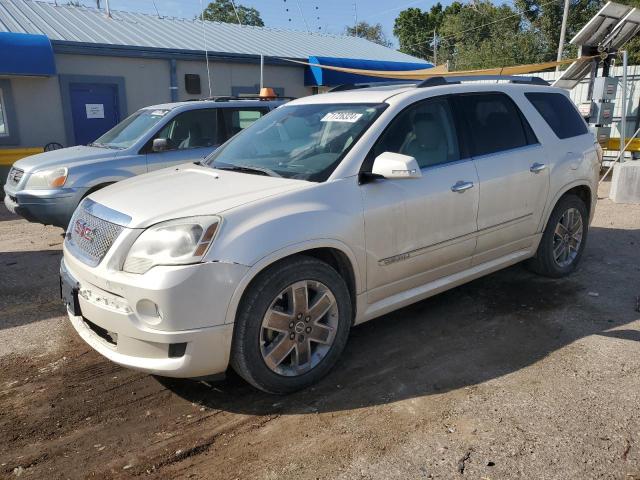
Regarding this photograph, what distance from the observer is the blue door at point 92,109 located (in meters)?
13.2

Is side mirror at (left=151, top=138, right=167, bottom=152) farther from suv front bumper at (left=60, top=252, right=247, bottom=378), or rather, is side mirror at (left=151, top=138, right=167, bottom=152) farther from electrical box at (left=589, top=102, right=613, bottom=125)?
electrical box at (left=589, top=102, right=613, bottom=125)

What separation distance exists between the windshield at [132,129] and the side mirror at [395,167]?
4.69 metres

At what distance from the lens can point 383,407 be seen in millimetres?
3197

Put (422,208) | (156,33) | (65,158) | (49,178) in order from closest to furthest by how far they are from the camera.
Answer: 1. (422,208)
2. (49,178)
3. (65,158)
4. (156,33)

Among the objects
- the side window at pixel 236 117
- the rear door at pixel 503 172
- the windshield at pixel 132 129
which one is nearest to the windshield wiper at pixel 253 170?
the rear door at pixel 503 172

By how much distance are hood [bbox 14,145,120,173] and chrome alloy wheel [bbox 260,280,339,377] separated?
4.62 metres

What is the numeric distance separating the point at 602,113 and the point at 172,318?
12.0 meters

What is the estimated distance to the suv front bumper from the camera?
2840 mm

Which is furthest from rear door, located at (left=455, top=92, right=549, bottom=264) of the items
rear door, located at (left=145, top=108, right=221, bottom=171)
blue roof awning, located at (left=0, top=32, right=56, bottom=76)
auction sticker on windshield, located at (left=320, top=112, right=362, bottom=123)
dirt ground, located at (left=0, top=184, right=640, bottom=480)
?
blue roof awning, located at (left=0, top=32, right=56, bottom=76)

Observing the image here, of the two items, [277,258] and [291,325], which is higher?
[277,258]

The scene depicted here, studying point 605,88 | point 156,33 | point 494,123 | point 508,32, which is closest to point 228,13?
point 508,32

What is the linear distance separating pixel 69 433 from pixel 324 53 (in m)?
16.8

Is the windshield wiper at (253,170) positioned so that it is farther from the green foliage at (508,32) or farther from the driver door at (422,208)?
the green foliage at (508,32)

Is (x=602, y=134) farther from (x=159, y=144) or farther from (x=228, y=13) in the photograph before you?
(x=228, y=13)
